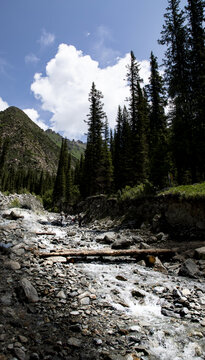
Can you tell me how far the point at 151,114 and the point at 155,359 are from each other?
1018 inches

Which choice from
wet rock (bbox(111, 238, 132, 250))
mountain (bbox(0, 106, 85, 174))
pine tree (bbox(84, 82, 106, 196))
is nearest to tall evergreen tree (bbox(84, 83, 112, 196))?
pine tree (bbox(84, 82, 106, 196))

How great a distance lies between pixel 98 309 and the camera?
434 cm

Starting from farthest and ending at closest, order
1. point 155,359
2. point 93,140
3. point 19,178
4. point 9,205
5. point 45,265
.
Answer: point 19,178 < point 93,140 < point 9,205 < point 45,265 < point 155,359

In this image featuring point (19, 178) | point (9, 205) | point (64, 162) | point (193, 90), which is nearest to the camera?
point (193, 90)

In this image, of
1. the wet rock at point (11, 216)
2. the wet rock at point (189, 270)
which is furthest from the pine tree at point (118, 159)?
the wet rock at point (189, 270)

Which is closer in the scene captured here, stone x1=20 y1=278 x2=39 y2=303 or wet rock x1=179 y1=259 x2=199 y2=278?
stone x1=20 y1=278 x2=39 y2=303

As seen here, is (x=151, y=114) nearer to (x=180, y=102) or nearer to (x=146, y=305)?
(x=180, y=102)

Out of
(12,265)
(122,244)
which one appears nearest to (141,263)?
(122,244)

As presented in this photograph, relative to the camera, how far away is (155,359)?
3059 millimetres

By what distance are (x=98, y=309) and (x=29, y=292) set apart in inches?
66.3

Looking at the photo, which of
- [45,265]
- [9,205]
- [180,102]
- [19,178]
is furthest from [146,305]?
[19,178]

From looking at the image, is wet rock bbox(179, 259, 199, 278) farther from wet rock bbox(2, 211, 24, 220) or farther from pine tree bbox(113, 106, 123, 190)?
pine tree bbox(113, 106, 123, 190)

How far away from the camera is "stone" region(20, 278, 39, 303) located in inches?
171

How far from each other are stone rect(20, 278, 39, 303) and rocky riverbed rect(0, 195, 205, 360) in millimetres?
22
